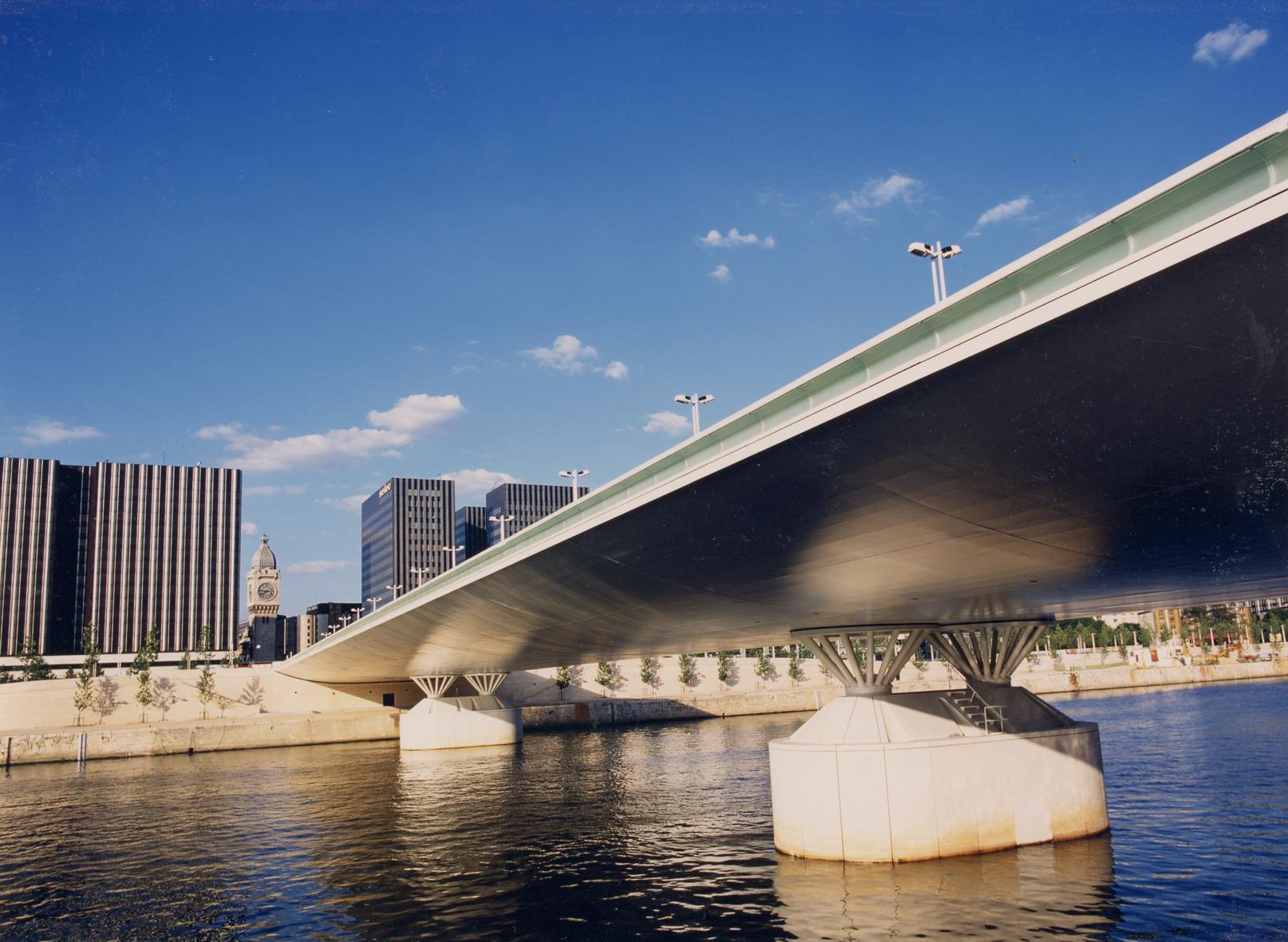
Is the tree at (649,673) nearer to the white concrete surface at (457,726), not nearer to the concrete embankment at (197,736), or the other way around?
the concrete embankment at (197,736)

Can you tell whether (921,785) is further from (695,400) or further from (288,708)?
(288,708)

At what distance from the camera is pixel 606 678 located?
13062 cm

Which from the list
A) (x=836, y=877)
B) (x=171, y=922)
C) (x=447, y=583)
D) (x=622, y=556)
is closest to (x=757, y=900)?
(x=836, y=877)

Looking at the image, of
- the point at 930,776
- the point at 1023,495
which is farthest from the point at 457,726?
the point at 1023,495

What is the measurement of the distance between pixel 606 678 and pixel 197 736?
5122 centimetres

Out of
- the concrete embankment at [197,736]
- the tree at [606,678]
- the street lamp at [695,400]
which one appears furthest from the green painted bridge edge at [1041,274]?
the tree at [606,678]

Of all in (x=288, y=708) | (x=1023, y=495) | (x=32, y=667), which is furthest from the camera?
(x=32, y=667)

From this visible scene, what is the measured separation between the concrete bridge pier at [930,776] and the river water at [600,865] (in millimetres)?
803

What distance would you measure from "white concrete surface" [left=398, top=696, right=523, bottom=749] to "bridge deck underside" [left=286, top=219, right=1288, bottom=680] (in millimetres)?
52385

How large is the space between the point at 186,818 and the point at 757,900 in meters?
35.2

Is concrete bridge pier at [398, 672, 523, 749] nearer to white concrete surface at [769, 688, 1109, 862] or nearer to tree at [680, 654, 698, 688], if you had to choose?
tree at [680, 654, 698, 688]

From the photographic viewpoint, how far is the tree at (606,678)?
13000 cm

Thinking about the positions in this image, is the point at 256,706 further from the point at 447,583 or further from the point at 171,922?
the point at 171,922

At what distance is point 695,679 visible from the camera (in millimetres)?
138000
